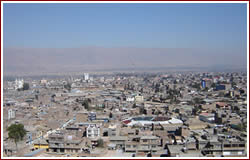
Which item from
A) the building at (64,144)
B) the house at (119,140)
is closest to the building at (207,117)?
the house at (119,140)

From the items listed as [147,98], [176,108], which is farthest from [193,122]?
[147,98]

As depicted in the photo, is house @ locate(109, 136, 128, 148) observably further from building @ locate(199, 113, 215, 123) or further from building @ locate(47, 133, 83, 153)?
building @ locate(199, 113, 215, 123)

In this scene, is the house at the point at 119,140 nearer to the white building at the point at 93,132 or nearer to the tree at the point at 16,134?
the white building at the point at 93,132

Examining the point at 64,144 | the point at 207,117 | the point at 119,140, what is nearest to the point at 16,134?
the point at 64,144

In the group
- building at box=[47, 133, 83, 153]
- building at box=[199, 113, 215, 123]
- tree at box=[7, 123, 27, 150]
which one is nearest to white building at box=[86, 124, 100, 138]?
building at box=[47, 133, 83, 153]

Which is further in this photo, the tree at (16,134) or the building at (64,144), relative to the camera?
the tree at (16,134)

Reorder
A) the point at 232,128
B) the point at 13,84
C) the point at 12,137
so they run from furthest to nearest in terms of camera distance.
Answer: the point at 13,84 → the point at 232,128 → the point at 12,137

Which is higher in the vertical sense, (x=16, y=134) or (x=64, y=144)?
(x=16, y=134)

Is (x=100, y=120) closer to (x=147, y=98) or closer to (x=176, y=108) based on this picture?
(x=176, y=108)

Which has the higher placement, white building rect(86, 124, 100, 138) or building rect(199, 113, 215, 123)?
white building rect(86, 124, 100, 138)

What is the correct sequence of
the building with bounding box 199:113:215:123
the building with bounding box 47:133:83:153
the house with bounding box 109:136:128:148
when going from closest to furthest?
the building with bounding box 47:133:83:153, the house with bounding box 109:136:128:148, the building with bounding box 199:113:215:123

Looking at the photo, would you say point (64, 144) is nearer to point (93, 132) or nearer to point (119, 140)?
point (93, 132)
